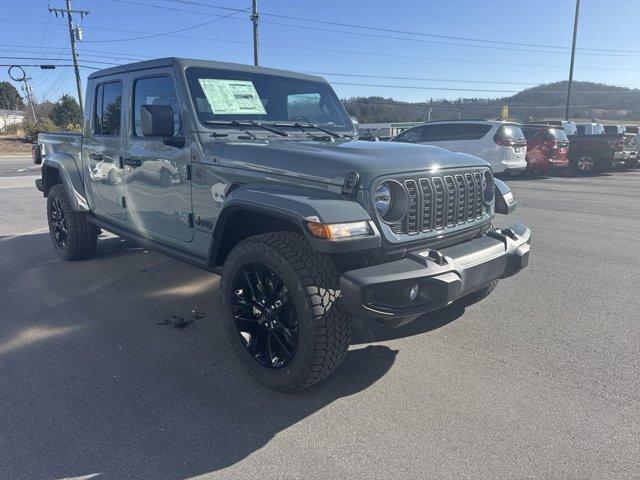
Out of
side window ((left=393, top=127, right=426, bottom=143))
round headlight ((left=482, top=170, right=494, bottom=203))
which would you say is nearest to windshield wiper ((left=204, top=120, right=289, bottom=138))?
round headlight ((left=482, top=170, right=494, bottom=203))

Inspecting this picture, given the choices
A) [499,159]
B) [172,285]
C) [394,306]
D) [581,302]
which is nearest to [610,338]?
[581,302]

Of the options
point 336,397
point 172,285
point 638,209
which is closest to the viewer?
point 336,397

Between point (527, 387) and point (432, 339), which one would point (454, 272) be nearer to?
point (527, 387)

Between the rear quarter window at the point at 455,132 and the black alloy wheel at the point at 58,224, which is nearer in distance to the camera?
the black alloy wheel at the point at 58,224

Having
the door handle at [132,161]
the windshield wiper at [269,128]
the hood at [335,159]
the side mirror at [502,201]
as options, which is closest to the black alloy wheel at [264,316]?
the hood at [335,159]

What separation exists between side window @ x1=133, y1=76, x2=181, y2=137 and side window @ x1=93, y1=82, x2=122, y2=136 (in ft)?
1.10

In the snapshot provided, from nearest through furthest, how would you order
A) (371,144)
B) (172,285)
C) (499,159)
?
(371,144) → (172,285) → (499,159)

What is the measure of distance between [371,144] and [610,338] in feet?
7.67

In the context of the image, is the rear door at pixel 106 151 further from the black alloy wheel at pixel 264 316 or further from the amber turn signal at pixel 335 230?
the amber turn signal at pixel 335 230

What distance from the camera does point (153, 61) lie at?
3963 mm

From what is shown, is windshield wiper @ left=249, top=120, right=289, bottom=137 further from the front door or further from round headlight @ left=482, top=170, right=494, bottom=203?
round headlight @ left=482, top=170, right=494, bottom=203

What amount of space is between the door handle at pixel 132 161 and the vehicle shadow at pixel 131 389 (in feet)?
Result: 4.20

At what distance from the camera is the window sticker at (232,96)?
A: 3.73m

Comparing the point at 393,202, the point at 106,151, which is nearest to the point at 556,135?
the point at 106,151
